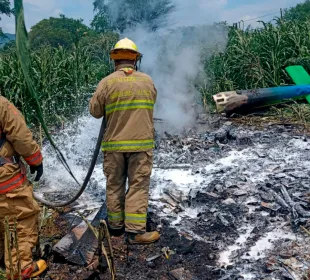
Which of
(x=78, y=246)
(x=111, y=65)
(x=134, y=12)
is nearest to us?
(x=78, y=246)

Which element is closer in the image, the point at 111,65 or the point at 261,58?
the point at 261,58

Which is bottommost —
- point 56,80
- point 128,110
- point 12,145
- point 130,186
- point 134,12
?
point 130,186

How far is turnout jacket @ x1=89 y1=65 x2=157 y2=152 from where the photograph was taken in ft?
11.1

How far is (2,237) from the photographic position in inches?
120

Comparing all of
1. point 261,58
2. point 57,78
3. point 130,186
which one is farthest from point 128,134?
point 261,58

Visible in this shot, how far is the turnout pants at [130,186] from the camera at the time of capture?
3.51m

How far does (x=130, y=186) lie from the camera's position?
11.8 ft

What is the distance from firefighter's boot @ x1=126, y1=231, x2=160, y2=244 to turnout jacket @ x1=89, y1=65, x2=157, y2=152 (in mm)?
835

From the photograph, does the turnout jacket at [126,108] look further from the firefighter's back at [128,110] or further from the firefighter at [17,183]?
the firefighter at [17,183]

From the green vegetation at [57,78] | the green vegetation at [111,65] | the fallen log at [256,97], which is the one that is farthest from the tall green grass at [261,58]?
the green vegetation at [57,78]

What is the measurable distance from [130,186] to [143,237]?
1.69ft

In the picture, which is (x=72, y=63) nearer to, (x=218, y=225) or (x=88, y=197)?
(x=88, y=197)

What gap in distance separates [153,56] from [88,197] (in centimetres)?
376

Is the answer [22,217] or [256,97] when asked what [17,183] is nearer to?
[22,217]
